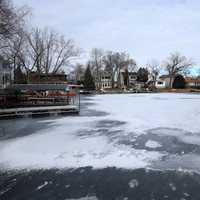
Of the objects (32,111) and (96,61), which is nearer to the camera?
(32,111)

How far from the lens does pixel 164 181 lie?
458 cm

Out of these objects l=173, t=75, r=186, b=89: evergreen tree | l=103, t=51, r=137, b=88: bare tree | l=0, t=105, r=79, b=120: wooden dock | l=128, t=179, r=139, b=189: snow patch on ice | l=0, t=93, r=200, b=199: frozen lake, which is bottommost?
l=128, t=179, r=139, b=189: snow patch on ice

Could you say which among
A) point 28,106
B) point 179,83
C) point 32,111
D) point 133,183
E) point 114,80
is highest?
point 114,80

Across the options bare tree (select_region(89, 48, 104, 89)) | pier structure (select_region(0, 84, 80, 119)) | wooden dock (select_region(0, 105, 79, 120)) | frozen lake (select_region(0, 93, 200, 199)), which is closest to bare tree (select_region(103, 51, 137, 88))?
bare tree (select_region(89, 48, 104, 89))

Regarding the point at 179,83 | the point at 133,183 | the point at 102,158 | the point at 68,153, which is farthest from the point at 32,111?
the point at 179,83

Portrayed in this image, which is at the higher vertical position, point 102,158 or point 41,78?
point 41,78

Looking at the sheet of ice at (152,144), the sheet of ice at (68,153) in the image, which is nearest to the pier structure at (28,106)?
the sheet of ice at (68,153)

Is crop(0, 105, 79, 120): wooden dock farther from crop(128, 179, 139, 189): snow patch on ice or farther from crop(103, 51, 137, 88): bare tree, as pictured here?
crop(103, 51, 137, 88): bare tree

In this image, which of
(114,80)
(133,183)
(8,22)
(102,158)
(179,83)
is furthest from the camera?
(114,80)

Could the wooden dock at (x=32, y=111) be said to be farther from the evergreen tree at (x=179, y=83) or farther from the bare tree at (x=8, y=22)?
the evergreen tree at (x=179, y=83)

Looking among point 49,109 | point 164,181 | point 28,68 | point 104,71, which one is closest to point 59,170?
point 164,181

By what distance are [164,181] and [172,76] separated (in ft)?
211

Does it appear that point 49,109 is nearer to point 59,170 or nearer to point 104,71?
point 59,170

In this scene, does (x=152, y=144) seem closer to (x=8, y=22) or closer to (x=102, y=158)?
(x=102, y=158)
